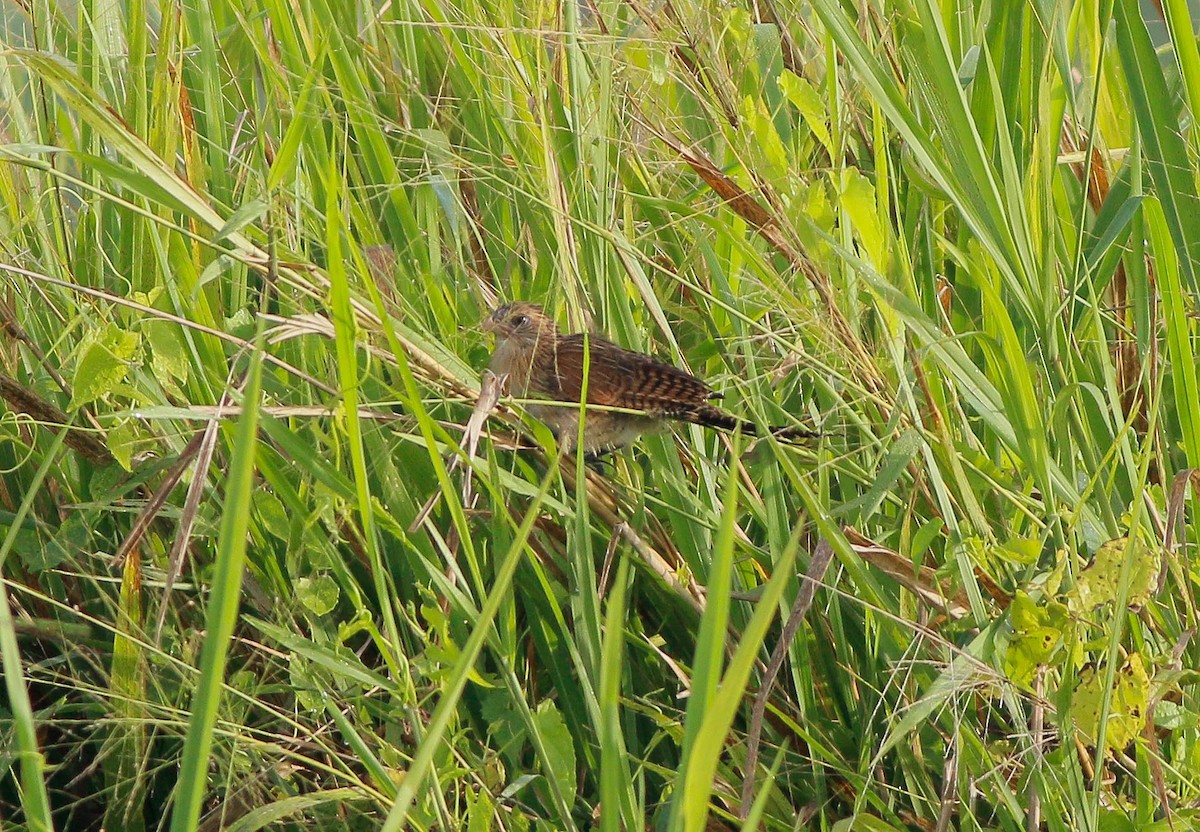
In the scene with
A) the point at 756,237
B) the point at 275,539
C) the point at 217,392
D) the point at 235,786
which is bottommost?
the point at 235,786

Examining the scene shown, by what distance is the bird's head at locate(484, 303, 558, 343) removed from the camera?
280 centimetres

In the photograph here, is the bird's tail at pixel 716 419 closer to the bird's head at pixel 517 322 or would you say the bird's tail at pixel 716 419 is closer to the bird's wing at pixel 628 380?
the bird's wing at pixel 628 380

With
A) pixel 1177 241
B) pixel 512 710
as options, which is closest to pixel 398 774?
pixel 512 710

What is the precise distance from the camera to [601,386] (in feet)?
10.7

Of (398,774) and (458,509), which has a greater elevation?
(458,509)

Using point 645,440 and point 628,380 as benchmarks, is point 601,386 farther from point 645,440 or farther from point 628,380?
point 645,440

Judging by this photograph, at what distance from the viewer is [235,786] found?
2.41 meters

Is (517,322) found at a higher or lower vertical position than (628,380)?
higher

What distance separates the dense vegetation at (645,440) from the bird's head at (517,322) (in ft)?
0.18

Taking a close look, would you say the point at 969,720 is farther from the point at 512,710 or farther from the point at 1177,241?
the point at 1177,241

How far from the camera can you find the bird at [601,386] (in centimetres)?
268

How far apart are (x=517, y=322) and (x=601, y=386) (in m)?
0.38

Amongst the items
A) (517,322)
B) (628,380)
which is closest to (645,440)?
(628,380)

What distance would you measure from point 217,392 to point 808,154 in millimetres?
1173
